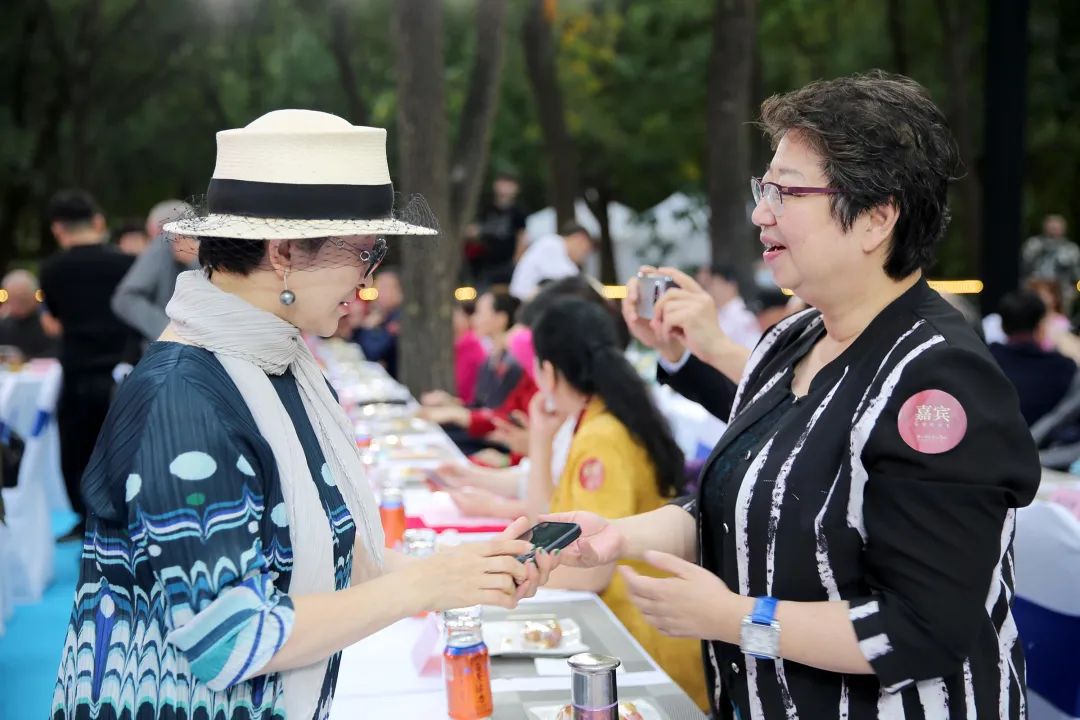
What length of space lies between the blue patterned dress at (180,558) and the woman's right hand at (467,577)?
16 centimetres

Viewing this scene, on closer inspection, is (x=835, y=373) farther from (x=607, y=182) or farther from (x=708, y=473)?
(x=607, y=182)

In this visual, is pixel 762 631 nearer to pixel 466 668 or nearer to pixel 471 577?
pixel 471 577

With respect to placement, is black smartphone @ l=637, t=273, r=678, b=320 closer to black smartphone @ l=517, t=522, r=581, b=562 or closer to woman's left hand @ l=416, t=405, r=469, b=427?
black smartphone @ l=517, t=522, r=581, b=562

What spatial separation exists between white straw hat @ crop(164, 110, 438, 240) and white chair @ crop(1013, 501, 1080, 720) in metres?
2.21

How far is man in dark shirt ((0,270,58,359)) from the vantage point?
376 inches

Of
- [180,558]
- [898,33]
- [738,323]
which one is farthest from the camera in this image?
[898,33]

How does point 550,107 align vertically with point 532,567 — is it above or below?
above

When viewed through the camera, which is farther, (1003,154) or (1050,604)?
(1003,154)

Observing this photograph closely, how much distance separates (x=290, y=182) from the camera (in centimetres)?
150

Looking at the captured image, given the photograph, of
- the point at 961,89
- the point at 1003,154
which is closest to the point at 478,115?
the point at 1003,154

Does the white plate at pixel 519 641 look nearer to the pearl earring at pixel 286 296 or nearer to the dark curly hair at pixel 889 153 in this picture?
the pearl earring at pixel 286 296

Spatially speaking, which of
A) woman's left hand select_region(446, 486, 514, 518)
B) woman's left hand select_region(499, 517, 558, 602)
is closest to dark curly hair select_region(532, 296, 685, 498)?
woman's left hand select_region(446, 486, 514, 518)

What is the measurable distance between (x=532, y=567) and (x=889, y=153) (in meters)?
0.82

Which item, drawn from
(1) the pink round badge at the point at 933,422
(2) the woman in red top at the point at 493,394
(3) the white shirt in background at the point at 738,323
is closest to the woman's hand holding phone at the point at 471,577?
(1) the pink round badge at the point at 933,422
